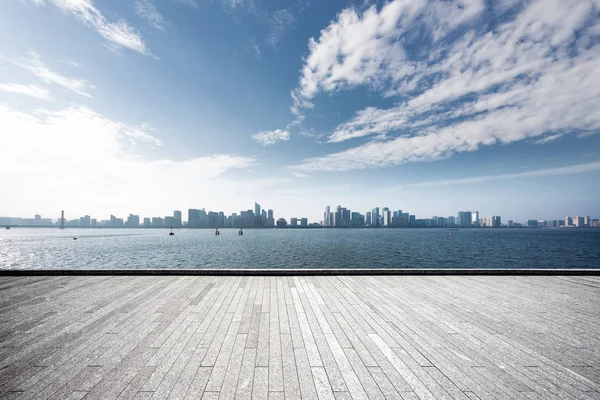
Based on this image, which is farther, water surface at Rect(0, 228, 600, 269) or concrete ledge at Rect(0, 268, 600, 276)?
water surface at Rect(0, 228, 600, 269)

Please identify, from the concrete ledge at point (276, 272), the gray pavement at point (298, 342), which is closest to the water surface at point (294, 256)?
the concrete ledge at point (276, 272)

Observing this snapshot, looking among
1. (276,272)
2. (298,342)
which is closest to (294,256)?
(276,272)

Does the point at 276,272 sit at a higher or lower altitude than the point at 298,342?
higher

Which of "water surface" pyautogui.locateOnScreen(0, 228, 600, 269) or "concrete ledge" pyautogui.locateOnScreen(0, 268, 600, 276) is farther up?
"concrete ledge" pyautogui.locateOnScreen(0, 268, 600, 276)

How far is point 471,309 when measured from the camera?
7.10m

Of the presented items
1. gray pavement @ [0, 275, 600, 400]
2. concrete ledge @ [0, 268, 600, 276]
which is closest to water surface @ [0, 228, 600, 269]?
concrete ledge @ [0, 268, 600, 276]

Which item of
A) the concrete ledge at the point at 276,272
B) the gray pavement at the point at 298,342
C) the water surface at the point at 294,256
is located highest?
the concrete ledge at the point at 276,272

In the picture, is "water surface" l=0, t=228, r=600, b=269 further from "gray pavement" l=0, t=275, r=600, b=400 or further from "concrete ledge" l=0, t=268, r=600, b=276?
"gray pavement" l=0, t=275, r=600, b=400

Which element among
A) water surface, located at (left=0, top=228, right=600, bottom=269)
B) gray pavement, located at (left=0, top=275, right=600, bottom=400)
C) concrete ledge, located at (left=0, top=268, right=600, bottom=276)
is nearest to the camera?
gray pavement, located at (left=0, top=275, right=600, bottom=400)

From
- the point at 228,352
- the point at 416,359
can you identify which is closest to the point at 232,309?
the point at 228,352

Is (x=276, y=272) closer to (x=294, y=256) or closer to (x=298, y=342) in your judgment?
(x=298, y=342)

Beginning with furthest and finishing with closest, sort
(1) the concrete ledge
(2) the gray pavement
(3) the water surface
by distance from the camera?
1. (3) the water surface
2. (1) the concrete ledge
3. (2) the gray pavement

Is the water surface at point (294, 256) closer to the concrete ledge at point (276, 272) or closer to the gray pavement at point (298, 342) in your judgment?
the concrete ledge at point (276, 272)

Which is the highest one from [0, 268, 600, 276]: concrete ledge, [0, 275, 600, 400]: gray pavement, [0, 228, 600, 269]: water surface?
[0, 268, 600, 276]: concrete ledge
